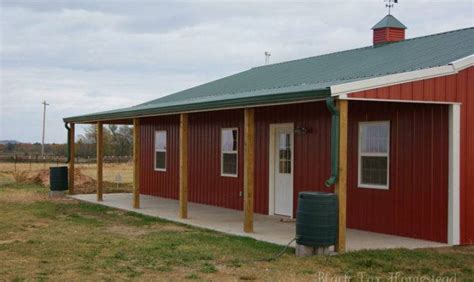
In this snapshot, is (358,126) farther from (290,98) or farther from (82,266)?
(82,266)

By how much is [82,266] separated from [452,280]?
4.40m

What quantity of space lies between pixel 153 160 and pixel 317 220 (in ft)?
37.9

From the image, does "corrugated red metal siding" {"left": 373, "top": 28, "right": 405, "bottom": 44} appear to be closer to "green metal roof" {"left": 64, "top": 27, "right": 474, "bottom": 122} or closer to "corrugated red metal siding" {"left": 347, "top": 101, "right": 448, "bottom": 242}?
"green metal roof" {"left": 64, "top": 27, "right": 474, "bottom": 122}

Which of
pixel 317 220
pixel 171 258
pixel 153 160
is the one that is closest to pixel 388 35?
pixel 317 220

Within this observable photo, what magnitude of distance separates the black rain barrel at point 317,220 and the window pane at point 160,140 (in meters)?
10.7

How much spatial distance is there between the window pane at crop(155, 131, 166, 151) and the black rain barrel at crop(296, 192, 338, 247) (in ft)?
35.0

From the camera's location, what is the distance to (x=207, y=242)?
10148 mm

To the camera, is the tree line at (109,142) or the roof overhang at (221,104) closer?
the roof overhang at (221,104)

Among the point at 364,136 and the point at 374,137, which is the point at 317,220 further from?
the point at 364,136

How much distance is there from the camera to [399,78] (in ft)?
30.7

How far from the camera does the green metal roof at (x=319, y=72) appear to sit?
10.6m

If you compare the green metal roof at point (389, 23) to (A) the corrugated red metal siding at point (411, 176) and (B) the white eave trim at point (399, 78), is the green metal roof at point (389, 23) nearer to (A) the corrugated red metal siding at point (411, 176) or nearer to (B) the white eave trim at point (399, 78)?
(A) the corrugated red metal siding at point (411, 176)

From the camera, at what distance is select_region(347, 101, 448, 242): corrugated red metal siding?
33.7 feet

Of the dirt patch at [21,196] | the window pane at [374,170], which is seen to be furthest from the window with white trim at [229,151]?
the dirt patch at [21,196]
